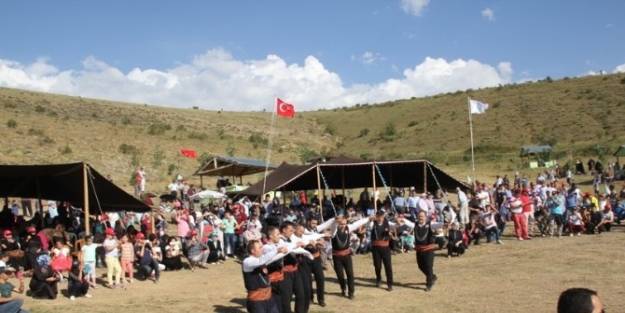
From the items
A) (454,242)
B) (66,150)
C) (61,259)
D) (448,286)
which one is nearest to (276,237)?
(448,286)

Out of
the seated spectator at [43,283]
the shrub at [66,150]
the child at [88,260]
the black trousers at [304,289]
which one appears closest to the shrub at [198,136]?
the shrub at [66,150]

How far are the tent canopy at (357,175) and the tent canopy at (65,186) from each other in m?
4.53

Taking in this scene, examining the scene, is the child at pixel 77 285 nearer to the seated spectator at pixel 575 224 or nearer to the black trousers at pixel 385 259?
the black trousers at pixel 385 259

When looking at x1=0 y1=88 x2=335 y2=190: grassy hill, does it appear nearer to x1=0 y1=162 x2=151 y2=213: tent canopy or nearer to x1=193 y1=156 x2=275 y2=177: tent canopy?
x1=193 y1=156 x2=275 y2=177: tent canopy

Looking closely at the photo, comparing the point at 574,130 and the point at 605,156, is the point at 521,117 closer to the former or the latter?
the point at 574,130

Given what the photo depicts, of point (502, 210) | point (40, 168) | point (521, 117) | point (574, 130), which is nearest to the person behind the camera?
point (40, 168)

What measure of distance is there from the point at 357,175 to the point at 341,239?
11358 mm

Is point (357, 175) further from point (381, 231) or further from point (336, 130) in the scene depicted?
point (336, 130)

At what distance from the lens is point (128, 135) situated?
44.2 m

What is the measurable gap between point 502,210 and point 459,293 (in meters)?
8.89

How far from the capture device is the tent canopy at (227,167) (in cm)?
2805

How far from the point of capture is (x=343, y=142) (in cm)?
6444

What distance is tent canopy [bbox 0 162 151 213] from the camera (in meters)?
14.9

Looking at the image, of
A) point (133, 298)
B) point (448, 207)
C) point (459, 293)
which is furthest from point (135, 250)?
point (448, 207)
